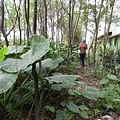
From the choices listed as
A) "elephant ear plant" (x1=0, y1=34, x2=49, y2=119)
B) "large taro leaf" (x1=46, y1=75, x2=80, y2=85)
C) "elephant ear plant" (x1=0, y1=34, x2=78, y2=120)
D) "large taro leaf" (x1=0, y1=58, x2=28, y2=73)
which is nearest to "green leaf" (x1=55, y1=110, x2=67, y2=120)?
"elephant ear plant" (x1=0, y1=34, x2=78, y2=120)

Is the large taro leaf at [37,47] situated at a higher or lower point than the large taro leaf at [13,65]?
higher

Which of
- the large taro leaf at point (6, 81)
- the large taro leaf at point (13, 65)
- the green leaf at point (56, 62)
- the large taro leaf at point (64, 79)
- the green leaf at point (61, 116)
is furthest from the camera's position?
the green leaf at point (56, 62)

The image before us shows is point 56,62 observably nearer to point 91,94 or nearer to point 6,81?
point 91,94

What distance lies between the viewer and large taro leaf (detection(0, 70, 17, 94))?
1.64 meters

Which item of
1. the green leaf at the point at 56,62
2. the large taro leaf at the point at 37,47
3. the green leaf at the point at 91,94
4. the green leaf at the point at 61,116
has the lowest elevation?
the green leaf at the point at 61,116

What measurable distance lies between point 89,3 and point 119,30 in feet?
17.0

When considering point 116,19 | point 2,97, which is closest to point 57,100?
point 2,97

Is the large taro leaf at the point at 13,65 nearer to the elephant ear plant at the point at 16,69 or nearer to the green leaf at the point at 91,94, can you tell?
the elephant ear plant at the point at 16,69

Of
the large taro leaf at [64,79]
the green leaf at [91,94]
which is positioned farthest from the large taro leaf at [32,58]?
the green leaf at [91,94]

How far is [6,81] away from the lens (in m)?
1.71

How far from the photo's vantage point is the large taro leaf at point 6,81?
164 cm

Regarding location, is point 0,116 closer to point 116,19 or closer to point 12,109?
point 12,109

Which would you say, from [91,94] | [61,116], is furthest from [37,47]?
[91,94]

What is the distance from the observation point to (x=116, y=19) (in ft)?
25.3
